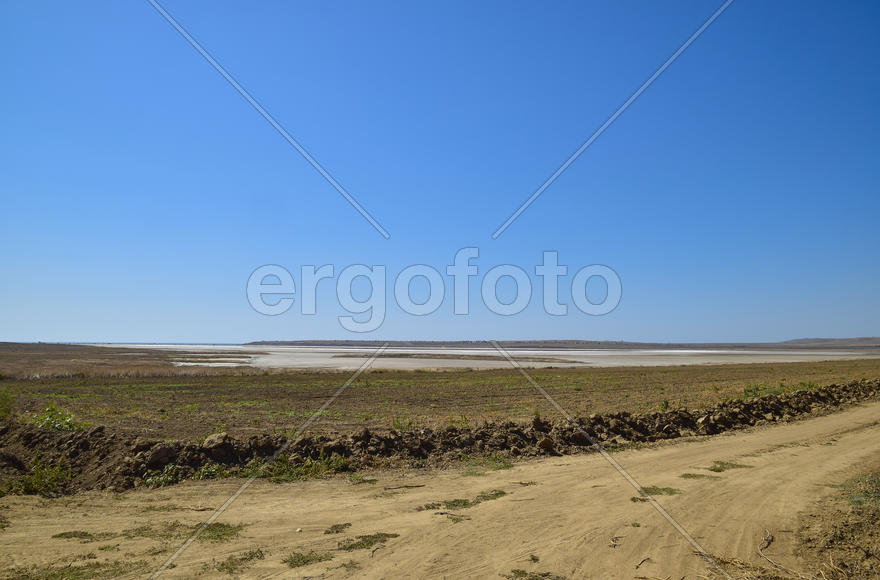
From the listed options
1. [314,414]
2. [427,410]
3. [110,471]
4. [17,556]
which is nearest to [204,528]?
[17,556]

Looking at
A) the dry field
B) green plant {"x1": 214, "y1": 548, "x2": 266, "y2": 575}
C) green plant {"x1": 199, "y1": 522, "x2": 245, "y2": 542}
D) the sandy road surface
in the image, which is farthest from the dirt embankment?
green plant {"x1": 214, "y1": 548, "x2": 266, "y2": 575}

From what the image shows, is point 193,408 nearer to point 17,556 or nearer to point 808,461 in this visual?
point 17,556

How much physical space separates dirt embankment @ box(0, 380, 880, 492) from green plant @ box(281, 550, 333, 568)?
14.8 feet

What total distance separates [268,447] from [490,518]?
570cm

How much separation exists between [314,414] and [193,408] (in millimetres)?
A: 5915

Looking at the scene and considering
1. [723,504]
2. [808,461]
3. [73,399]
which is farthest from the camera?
[73,399]

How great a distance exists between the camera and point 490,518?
8.01 m

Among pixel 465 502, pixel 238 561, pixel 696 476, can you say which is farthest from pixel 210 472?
pixel 696 476

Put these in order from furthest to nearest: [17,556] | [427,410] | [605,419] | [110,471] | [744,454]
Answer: [427,410] < [605,419] < [744,454] < [110,471] < [17,556]

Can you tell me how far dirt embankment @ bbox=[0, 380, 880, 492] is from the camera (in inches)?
411

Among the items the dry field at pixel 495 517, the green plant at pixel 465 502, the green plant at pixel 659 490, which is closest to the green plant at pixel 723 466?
the dry field at pixel 495 517

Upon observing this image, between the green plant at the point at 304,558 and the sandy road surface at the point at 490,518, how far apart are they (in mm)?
126

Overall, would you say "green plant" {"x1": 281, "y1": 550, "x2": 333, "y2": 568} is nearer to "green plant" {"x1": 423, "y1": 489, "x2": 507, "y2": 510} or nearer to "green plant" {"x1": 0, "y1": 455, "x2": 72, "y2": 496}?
"green plant" {"x1": 423, "y1": 489, "x2": 507, "y2": 510}

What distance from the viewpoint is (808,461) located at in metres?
11.5
